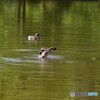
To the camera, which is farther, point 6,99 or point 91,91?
point 91,91

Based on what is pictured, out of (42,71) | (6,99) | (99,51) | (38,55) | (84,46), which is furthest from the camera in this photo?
(84,46)

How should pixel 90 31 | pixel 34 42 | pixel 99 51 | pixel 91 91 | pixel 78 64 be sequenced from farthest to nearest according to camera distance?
pixel 90 31 → pixel 34 42 → pixel 99 51 → pixel 78 64 → pixel 91 91

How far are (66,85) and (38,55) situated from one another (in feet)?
17.8

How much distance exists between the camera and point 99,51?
23.6 meters

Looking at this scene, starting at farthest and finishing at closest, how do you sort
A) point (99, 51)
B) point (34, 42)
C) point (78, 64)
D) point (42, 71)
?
point (34, 42)
point (99, 51)
point (78, 64)
point (42, 71)

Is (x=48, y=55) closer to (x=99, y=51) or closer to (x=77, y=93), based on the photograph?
(x=99, y=51)

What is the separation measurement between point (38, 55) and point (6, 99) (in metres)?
7.38

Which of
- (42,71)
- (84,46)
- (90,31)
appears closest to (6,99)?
(42,71)

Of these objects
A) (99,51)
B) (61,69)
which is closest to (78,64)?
(61,69)

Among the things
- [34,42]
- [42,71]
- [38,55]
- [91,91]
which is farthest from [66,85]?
[34,42]

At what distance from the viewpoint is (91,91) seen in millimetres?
15820

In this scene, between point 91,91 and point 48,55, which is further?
point 48,55

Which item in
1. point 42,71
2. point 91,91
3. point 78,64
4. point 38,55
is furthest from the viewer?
point 38,55

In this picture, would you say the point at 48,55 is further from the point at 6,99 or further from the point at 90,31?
the point at 90,31
